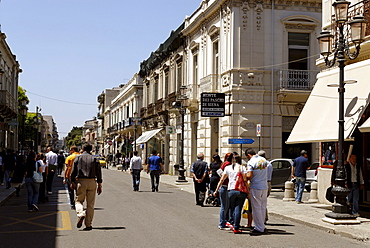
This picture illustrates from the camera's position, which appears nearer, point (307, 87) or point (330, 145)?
point (330, 145)

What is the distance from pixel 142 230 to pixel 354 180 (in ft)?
19.5

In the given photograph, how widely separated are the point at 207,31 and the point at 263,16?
462cm

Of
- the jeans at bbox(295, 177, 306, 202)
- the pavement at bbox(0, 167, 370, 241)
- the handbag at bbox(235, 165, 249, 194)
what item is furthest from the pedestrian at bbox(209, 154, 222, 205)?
the handbag at bbox(235, 165, 249, 194)

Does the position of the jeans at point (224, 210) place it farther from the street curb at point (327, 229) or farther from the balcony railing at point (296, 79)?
the balcony railing at point (296, 79)

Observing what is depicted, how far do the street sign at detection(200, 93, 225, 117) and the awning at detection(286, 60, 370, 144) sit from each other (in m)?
10.9

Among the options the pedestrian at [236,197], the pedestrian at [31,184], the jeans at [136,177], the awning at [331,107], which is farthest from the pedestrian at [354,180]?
the jeans at [136,177]

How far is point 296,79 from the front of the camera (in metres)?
28.1

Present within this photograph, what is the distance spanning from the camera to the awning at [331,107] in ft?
45.1

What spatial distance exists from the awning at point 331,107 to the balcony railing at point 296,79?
11.2 metres

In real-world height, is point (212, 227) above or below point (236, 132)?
below

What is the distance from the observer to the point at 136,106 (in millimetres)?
59688

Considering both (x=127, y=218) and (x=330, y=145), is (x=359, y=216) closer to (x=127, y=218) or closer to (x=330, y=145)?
(x=330, y=145)

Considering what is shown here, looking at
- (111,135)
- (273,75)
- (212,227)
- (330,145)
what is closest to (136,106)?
(111,135)

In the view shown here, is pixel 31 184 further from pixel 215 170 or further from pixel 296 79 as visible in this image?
pixel 296 79
